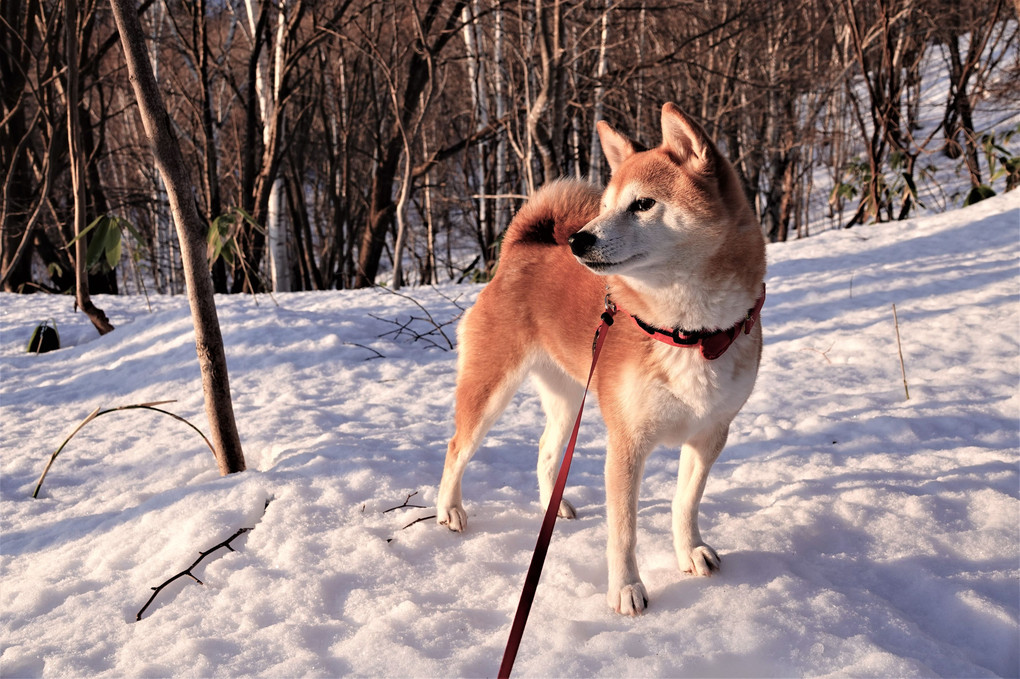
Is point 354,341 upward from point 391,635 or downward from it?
upward

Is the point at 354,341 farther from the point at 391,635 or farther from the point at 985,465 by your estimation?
the point at 985,465

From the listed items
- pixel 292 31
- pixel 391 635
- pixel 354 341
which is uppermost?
pixel 292 31

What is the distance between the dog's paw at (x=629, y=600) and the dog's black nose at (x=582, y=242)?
98 centimetres

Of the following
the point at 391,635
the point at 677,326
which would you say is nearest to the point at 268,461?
the point at 391,635

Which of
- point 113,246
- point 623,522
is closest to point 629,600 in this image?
point 623,522

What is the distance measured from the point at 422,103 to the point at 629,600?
10.7 meters

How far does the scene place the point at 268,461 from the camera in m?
3.16

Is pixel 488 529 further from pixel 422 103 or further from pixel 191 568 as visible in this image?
pixel 422 103

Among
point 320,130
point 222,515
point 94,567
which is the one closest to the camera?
point 94,567

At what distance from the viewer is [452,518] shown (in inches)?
97.0

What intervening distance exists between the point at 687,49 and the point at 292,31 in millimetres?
7321

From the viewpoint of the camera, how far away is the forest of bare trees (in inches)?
262

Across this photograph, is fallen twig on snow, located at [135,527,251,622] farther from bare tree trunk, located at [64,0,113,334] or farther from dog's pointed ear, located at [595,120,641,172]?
bare tree trunk, located at [64,0,113,334]

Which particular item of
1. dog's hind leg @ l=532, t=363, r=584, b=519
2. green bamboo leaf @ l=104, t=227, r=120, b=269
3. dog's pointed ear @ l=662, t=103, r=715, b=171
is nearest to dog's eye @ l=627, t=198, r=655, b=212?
dog's pointed ear @ l=662, t=103, r=715, b=171
